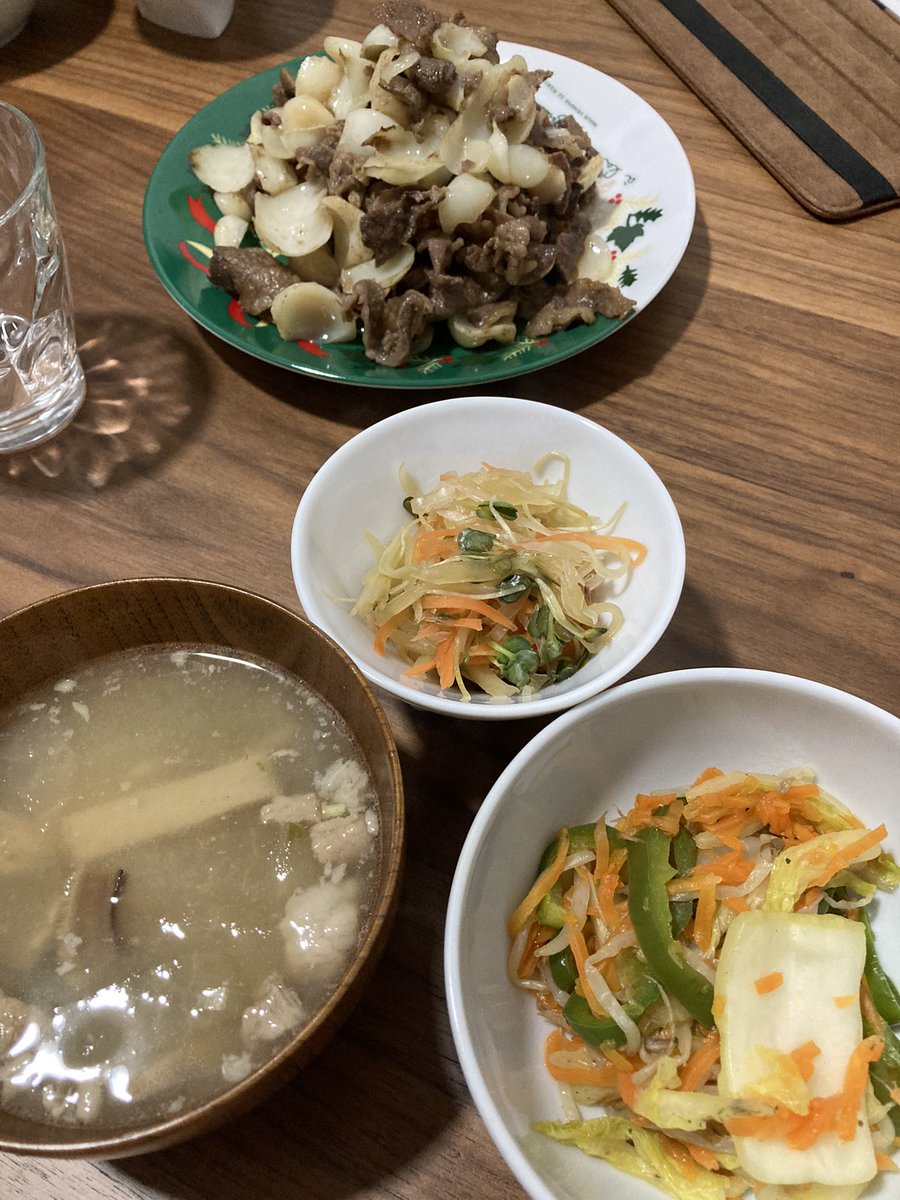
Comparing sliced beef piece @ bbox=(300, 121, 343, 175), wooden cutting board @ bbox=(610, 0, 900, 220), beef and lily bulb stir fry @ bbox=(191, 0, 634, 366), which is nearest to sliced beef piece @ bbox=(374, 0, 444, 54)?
beef and lily bulb stir fry @ bbox=(191, 0, 634, 366)

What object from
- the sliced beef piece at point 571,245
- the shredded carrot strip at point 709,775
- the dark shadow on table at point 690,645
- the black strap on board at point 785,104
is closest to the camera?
the shredded carrot strip at point 709,775

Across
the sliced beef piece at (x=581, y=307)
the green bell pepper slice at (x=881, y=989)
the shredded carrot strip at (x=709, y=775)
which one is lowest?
the green bell pepper slice at (x=881, y=989)

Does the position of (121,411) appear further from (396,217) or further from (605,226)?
(605,226)

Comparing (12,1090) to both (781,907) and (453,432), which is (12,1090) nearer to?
(781,907)

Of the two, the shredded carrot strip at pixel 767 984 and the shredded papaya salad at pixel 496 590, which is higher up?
the shredded papaya salad at pixel 496 590

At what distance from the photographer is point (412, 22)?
1.63 metres

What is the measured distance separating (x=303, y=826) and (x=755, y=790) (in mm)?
489

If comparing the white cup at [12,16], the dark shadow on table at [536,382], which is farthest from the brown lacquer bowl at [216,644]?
the white cup at [12,16]

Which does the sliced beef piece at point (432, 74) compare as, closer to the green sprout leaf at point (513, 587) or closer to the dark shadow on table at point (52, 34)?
the green sprout leaf at point (513, 587)

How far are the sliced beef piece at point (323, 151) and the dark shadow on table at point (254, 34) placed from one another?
2.14ft

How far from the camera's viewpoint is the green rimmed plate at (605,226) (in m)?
1.54

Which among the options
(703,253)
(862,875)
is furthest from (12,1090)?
(703,253)

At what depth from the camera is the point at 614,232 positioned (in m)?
1.73

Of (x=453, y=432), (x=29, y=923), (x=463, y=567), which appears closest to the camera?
(x=29, y=923)
